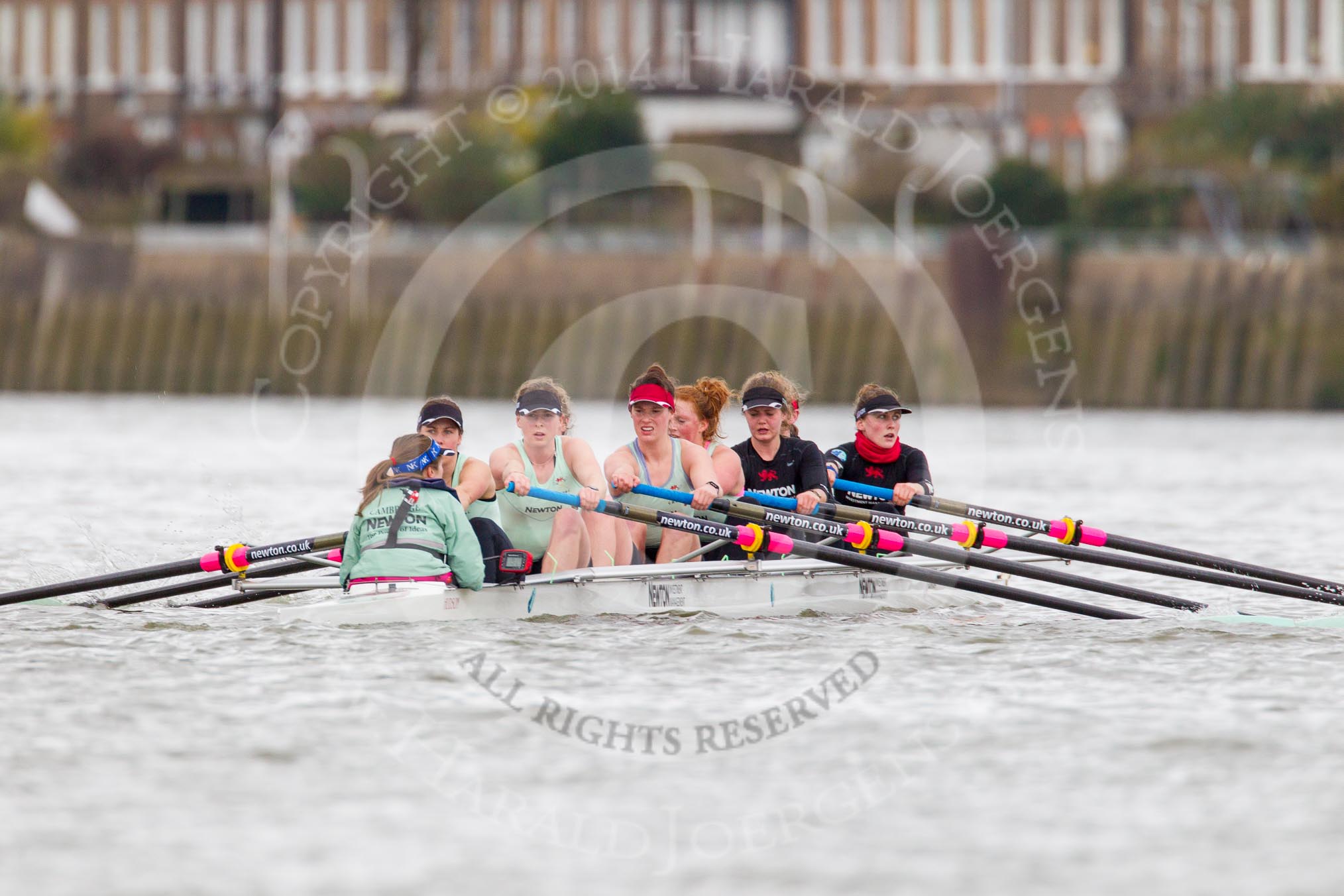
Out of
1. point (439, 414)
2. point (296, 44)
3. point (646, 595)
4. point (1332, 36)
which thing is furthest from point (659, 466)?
point (296, 44)

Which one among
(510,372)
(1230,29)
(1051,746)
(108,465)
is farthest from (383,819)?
(1230,29)

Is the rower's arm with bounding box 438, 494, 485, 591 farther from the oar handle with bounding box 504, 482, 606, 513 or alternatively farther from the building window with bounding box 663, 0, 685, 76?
the building window with bounding box 663, 0, 685, 76

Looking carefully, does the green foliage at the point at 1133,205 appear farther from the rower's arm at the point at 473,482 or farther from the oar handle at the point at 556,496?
the rower's arm at the point at 473,482

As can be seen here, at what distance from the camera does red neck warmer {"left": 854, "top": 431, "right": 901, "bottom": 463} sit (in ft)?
59.3

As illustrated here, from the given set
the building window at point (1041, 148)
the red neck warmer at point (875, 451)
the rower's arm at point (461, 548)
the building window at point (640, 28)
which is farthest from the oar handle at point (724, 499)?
the building window at point (640, 28)

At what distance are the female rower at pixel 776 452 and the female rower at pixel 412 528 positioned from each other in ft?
10.2

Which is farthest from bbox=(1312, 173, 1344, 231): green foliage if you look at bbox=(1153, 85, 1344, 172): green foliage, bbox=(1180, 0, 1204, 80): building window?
bbox=(1180, 0, 1204, 80): building window

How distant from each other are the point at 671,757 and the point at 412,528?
11.9ft

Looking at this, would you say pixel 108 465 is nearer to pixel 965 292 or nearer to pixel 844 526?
pixel 844 526

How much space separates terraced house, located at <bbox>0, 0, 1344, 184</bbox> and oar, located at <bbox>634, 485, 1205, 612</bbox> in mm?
67132

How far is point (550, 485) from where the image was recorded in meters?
16.0

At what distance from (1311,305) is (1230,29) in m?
31.3

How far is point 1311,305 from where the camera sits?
6091cm

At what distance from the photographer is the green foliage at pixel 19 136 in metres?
84.9
